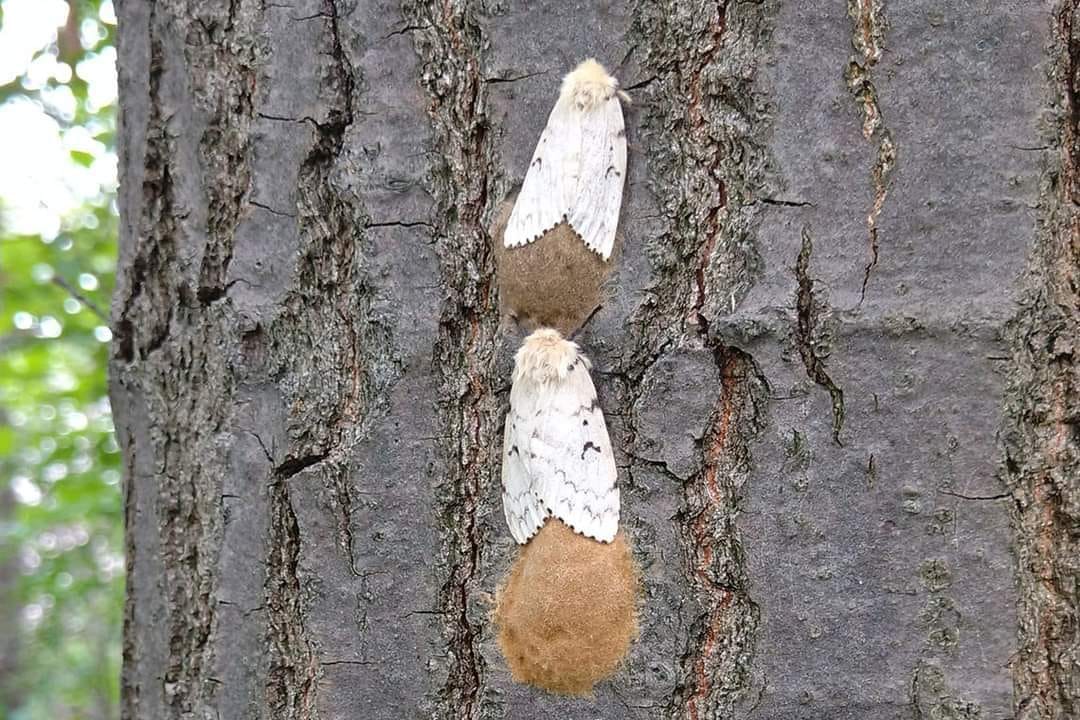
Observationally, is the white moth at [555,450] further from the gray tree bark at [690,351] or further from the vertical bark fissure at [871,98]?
the vertical bark fissure at [871,98]

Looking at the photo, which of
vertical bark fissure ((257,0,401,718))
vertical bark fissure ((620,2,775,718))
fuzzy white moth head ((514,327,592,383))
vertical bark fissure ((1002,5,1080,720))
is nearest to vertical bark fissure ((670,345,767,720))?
vertical bark fissure ((620,2,775,718))

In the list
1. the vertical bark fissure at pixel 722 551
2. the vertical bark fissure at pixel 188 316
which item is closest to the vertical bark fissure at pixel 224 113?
the vertical bark fissure at pixel 188 316

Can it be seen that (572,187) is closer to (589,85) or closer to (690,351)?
(589,85)

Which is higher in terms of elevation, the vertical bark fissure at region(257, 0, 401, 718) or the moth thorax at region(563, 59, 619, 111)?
the moth thorax at region(563, 59, 619, 111)

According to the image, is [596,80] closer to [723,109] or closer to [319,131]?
[723,109]

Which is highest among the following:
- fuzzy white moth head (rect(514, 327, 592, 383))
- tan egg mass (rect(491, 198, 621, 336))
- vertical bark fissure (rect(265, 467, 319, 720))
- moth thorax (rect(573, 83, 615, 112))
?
moth thorax (rect(573, 83, 615, 112))

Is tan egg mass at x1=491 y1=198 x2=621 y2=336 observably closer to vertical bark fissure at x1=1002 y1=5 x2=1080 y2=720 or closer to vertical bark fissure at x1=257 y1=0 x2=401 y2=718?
vertical bark fissure at x1=257 y1=0 x2=401 y2=718

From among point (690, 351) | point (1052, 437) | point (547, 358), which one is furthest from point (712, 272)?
point (1052, 437)

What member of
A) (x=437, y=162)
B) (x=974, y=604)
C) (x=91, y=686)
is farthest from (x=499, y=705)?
(x=91, y=686)
